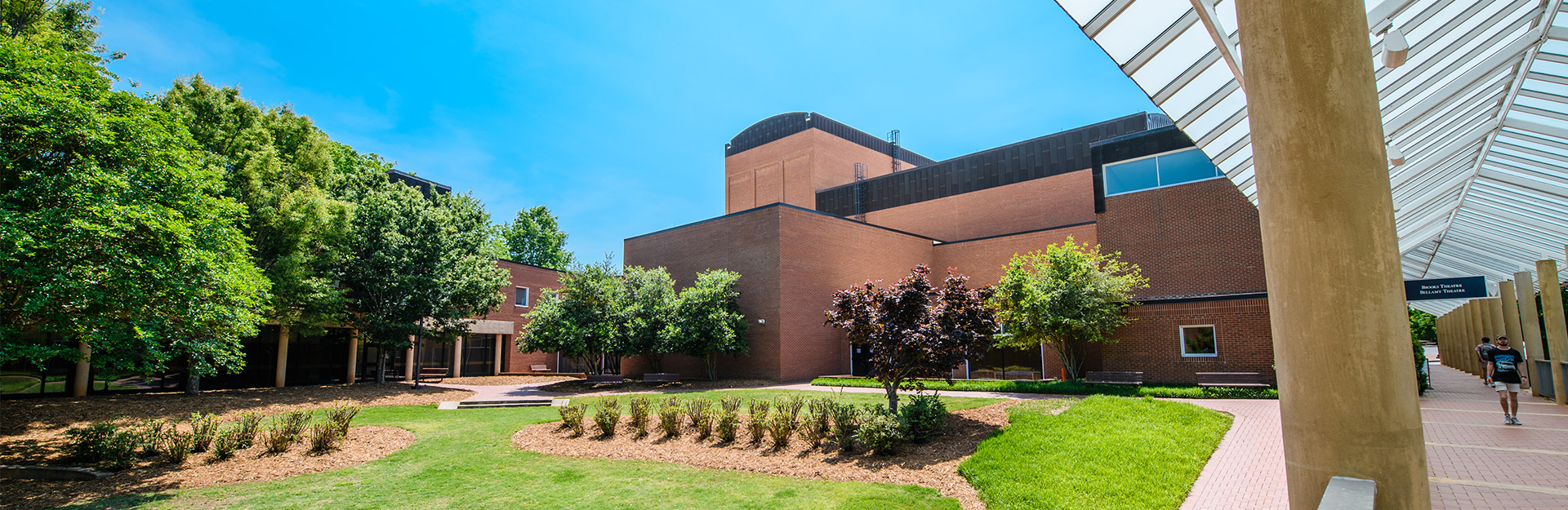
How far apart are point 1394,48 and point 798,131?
41236 millimetres

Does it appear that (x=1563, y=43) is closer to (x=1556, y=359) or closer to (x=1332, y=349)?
(x=1332, y=349)

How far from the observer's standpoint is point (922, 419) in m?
11.4

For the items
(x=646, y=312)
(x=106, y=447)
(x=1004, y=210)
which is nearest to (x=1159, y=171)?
(x=1004, y=210)

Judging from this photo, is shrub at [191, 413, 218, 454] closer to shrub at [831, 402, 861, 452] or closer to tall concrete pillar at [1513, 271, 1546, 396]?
shrub at [831, 402, 861, 452]

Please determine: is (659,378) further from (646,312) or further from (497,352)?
(497,352)

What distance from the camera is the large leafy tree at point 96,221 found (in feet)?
32.0

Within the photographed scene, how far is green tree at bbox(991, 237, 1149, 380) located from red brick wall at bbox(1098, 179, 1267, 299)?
1.15 meters

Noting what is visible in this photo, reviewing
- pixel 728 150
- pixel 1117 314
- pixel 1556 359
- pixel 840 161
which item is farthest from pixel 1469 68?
pixel 728 150

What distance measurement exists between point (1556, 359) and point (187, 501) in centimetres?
2503

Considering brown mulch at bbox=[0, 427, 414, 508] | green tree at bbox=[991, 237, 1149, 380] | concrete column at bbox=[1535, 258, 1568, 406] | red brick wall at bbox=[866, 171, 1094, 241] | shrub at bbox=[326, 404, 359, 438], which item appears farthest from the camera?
red brick wall at bbox=[866, 171, 1094, 241]

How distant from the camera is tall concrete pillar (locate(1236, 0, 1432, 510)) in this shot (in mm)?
3191

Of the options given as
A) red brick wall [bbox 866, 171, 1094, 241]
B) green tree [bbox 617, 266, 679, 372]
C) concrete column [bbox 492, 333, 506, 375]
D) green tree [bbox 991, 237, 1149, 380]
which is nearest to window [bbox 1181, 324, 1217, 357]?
green tree [bbox 991, 237, 1149, 380]

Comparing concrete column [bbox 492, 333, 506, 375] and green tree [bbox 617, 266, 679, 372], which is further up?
green tree [bbox 617, 266, 679, 372]

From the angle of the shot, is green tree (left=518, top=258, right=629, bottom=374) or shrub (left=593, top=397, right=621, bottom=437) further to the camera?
green tree (left=518, top=258, right=629, bottom=374)
